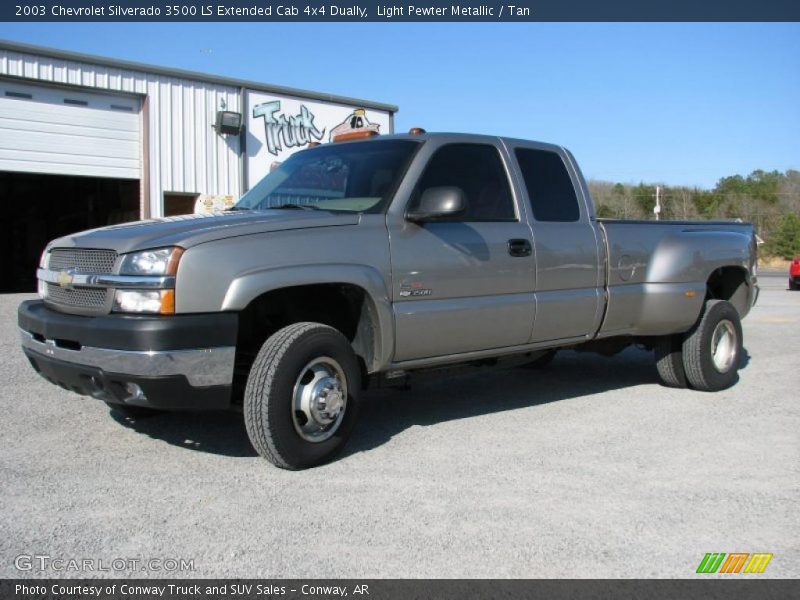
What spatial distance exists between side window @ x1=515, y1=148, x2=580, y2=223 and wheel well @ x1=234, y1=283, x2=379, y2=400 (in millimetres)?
1628

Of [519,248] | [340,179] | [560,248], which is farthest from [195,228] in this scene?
[560,248]

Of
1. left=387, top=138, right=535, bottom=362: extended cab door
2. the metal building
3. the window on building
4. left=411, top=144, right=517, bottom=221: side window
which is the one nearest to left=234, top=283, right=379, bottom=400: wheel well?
left=387, top=138, right=535, bottom=362: extended cab door

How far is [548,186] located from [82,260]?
328cm

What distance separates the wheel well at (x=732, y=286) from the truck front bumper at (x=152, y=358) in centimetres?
494

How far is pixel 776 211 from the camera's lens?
159ft

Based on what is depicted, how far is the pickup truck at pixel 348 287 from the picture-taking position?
12.5 ft

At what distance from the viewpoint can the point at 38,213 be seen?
2383 cm

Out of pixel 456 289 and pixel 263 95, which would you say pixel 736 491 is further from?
pixel 263 95

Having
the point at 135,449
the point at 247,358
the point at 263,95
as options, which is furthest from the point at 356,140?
the point at 263,95

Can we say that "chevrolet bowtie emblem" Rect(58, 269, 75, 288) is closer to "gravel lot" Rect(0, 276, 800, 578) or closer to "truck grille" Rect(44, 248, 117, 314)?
A: "truck grille" Rect(44, 248, 117, 314)

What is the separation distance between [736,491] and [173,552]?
9.11ft

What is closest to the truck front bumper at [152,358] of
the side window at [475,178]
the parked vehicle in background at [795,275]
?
the side window at [475,178]

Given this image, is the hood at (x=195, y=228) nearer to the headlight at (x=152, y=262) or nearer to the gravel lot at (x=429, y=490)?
the headlight at (x=152, y=262)

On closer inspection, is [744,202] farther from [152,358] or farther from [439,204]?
[152,358]
